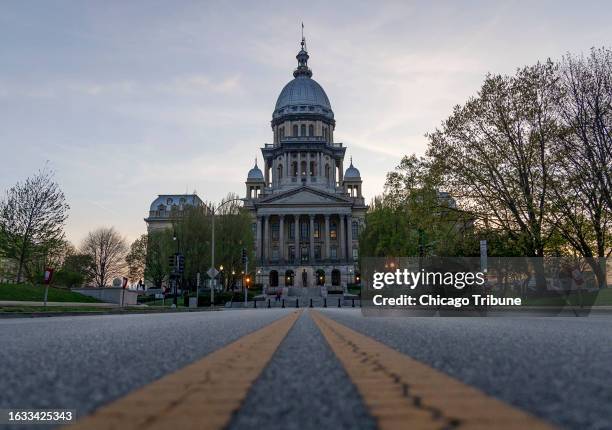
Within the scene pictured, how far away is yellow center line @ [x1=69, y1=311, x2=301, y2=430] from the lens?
1311 mm

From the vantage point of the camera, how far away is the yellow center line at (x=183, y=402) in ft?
4.30

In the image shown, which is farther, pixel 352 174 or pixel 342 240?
pixel 352 174

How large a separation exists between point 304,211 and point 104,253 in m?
34.7

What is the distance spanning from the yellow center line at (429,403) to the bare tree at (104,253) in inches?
3529

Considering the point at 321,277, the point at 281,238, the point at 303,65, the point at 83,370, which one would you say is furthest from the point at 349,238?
the point at 83,370

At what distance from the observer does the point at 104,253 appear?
86688 mm

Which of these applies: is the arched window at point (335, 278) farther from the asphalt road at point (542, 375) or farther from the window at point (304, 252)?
the asphalt road at point (542, 375)

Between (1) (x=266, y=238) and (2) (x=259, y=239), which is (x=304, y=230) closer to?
(1) (x=266, y=238)

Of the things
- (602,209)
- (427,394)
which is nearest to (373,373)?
(427,394)

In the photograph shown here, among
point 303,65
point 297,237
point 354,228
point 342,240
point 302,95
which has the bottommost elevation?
point 342,240

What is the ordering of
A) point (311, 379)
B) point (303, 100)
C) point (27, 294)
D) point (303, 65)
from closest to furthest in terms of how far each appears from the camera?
point (311, 379), point (27, 294), point (303, 100), point (303, 65)

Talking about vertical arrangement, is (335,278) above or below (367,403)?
above

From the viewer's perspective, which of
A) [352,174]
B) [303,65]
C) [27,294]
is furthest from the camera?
[303,65]

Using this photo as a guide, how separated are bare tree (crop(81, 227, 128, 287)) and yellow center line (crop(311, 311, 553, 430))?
8964cm
